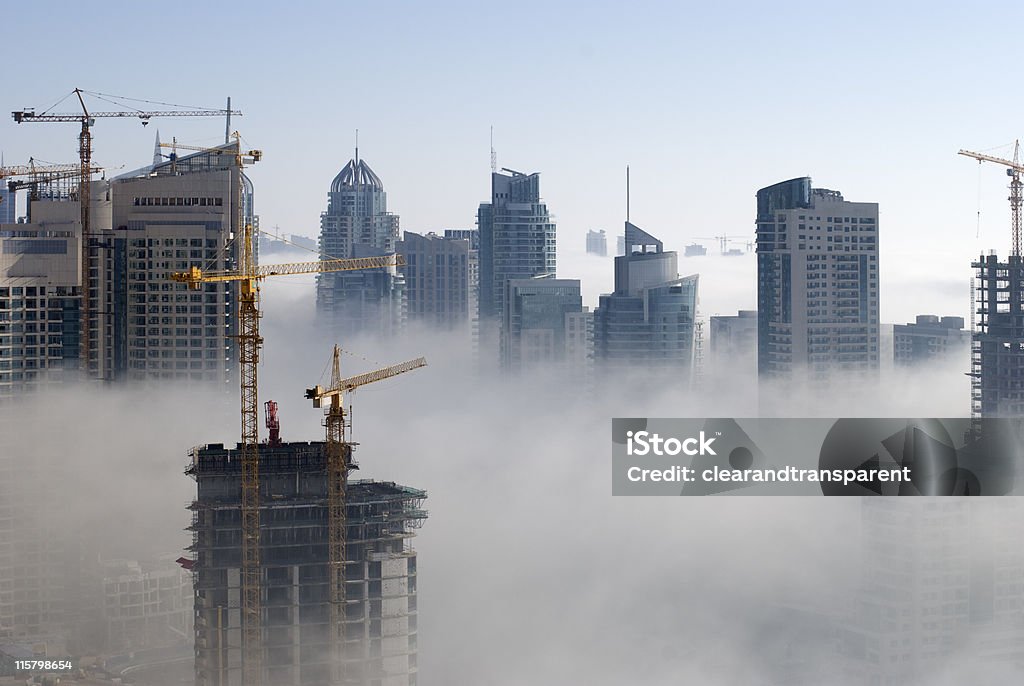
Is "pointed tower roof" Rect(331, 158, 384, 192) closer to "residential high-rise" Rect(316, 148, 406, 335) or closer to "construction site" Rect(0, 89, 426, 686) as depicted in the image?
"residential high-rise" Rect(316, 148, 406, 335)

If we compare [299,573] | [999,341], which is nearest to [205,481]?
[299,573]

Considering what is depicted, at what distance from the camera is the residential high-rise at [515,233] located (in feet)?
449

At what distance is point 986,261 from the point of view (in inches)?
3029

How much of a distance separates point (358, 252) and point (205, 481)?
118376 millimetres

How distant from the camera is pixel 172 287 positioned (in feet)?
227

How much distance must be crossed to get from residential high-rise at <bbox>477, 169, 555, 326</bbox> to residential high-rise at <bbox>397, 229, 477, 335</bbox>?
7498mm

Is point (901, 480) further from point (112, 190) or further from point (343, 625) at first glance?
point (112, 190)

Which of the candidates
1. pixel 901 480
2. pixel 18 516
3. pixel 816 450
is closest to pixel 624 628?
pixel 901 480

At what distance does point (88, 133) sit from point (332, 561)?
42908 mm

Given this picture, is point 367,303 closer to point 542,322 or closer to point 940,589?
point 542,322

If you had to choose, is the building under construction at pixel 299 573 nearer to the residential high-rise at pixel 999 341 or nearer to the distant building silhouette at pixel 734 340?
the residential high-rise at pixel 999 341

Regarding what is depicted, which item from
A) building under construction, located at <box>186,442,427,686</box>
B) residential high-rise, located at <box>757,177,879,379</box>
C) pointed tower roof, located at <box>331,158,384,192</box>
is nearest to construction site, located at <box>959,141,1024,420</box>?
residential high-rise, located at <box>757,177,879,379</box>

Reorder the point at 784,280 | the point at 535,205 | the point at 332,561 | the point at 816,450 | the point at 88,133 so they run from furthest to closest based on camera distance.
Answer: the point at 535,205
the point at 784,280
the point at 88,133
the point at 816,450
the point at 332,561

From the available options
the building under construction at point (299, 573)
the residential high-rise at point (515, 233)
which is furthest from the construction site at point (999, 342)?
the residential high-rise at point (515, 233)
